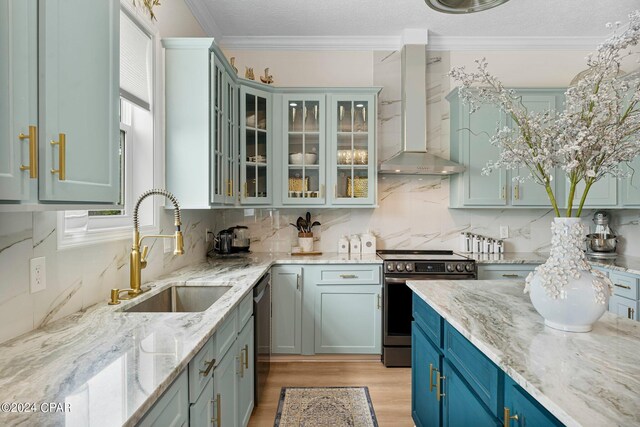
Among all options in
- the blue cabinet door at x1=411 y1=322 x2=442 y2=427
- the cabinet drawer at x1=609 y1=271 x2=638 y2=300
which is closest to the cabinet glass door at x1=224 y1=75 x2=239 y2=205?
the blue cabinet door at x1=411 y1=322 x2=442 y2=427

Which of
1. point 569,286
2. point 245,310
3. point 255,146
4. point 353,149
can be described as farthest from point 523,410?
point 255,146

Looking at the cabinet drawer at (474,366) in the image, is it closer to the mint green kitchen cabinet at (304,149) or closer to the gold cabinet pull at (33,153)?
the gold cabinet pull at (33,153)

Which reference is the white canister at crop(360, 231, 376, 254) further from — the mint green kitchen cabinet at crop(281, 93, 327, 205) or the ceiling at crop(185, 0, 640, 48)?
the ceiling at crop(185, 0, 640, 48)

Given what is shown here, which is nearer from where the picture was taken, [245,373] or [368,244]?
[245,373]

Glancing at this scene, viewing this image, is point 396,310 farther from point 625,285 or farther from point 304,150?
point 625,285

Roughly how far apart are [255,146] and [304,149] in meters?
0.46

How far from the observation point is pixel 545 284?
1.28 meters

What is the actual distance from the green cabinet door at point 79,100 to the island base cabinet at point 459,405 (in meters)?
1.49

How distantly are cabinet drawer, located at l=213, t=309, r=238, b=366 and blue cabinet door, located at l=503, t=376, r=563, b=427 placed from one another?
107cm

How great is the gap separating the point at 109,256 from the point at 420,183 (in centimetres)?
291

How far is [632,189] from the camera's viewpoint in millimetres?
3297

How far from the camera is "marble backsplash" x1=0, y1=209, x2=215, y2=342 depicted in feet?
4.11

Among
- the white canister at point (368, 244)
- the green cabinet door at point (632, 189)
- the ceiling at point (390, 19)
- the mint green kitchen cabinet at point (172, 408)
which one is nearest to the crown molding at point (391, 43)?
the ceiling at point (390, 19)

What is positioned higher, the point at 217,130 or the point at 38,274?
the point at 217,130
